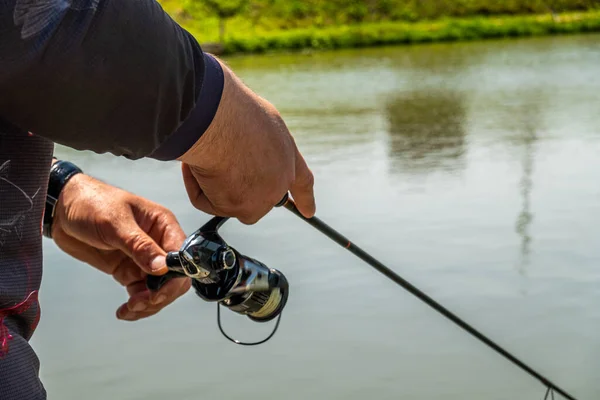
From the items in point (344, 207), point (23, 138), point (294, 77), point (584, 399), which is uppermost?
point (23, 138)

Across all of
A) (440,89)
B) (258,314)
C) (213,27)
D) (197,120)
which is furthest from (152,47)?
(213,27)

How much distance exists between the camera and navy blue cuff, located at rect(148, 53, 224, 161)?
871 mm

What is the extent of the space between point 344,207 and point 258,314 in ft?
11.1

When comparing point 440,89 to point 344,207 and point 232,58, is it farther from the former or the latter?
point 232,58

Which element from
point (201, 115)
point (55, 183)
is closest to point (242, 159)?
point (201, 115)

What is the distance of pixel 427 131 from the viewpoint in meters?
8.11

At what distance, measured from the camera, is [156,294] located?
1666 mm

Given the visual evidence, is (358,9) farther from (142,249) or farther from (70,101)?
(70,101)

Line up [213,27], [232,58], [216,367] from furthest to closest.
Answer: [213,27] < [232,58] < [216,367]

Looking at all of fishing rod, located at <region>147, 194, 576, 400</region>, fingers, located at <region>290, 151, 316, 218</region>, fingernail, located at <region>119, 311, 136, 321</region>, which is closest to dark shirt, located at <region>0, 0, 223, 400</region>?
fingers, located at <region>290, 151, 316, 218</region>

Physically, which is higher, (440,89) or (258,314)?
(258,314)

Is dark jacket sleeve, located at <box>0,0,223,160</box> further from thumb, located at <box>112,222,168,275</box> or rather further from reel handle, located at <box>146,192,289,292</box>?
thumb, located at <box>112,222,168,275</box>

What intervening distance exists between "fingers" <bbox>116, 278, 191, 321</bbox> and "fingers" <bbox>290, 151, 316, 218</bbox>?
493 mm

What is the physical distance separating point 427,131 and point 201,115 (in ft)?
24.1
